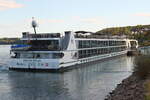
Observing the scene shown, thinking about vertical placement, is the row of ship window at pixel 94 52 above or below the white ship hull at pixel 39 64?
above

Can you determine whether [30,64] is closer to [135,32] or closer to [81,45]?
[81,45]

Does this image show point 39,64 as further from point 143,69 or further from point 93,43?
point 93,43

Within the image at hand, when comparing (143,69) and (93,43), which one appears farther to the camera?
(93,43)

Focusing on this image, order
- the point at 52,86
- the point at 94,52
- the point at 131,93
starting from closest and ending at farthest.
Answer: the point at 131,93 → the point at 52,86 → the point at 94,52

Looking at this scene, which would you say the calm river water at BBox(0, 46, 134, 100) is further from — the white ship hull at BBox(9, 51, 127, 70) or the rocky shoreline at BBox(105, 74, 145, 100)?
the rocky shoreline at BBox(105, 74, 145, 100)

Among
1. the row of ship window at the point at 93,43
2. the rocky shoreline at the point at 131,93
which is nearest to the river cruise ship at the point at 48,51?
the row of ship window at the point at 93,43

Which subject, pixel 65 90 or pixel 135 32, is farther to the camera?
pixel 135 32

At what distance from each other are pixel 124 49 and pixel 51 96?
61.2m

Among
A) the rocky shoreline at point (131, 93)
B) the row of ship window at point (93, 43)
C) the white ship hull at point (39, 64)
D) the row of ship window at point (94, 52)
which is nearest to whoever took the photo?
the rocky shoreline at point (131, 93)

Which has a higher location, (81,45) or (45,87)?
(81,45)

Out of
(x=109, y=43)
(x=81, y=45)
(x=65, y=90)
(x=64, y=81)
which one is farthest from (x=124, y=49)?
(x=65, y=90)

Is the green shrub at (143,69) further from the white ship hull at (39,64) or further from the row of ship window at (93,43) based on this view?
the row of ship window at (93,43)

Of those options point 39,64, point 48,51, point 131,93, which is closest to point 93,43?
point 48,51

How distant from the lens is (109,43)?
7106 centimetres
